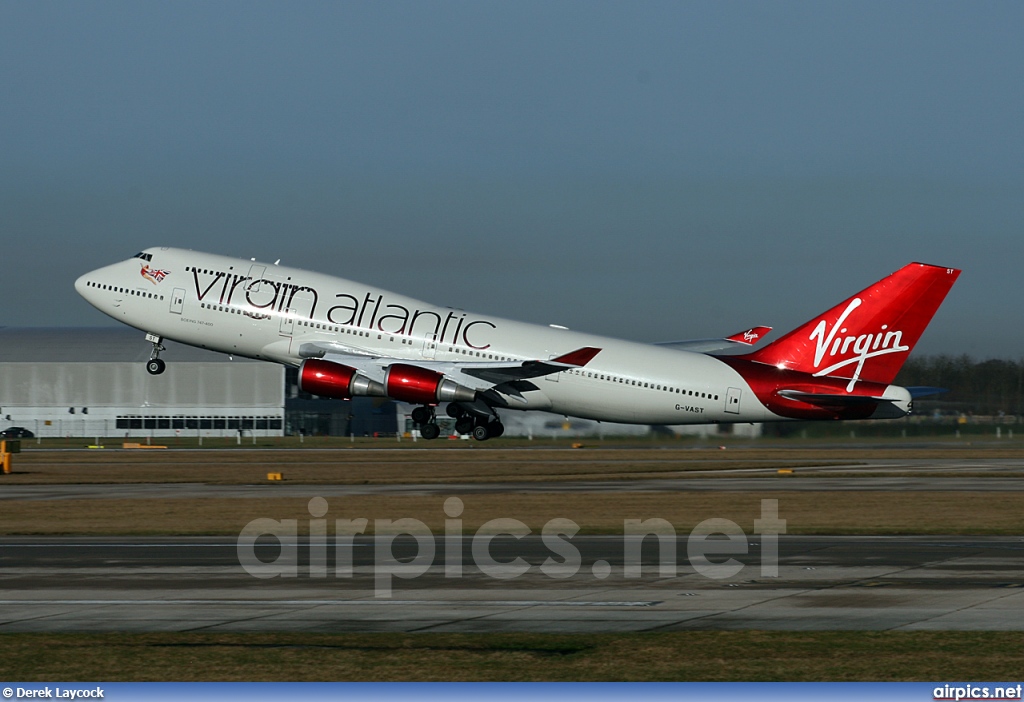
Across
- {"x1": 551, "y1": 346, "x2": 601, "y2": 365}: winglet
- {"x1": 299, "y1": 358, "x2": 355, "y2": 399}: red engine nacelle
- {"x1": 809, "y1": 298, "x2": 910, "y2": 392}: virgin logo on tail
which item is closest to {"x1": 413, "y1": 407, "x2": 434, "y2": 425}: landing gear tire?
{"x1": 299, "y1": 358, "x2": 355, "y2": 399}: red engine nacelle

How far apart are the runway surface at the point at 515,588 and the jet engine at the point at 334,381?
1708 centimetres

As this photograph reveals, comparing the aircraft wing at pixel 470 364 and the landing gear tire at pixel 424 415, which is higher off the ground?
the aircraft wing at pixel 470 364

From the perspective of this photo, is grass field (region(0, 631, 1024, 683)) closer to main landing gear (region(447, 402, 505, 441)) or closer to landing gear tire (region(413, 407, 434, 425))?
landing gear tire (region(413, 407, 434, 425))

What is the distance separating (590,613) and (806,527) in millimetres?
17281

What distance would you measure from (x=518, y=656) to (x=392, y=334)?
3543 centimetres

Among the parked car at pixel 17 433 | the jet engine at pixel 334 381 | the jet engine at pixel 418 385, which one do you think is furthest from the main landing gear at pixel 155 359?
the parked car at pixel 17 433

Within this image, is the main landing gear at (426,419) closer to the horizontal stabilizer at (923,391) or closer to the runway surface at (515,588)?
the runway surface at (515,588)

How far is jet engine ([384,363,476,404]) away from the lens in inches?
1987

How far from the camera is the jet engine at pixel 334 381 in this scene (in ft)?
164

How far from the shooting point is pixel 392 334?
5222cm

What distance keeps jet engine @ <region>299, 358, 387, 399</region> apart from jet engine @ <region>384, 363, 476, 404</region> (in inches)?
23.9

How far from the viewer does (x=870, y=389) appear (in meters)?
52.4

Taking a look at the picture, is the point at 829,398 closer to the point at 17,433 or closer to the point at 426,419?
the point at 426,419

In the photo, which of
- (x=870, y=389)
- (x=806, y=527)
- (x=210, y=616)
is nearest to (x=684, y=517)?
(x=806, y=527)
